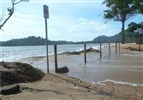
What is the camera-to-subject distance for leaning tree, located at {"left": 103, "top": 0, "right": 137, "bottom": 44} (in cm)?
5478

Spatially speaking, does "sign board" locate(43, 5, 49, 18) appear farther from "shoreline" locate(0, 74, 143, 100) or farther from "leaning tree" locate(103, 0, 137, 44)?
"leaning tree" locate(103, 0, 137, 44)

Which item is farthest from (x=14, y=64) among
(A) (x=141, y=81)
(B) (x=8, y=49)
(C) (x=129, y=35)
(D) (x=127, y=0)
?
(C) (x=129, y=35)

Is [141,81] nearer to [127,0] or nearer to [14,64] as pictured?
[14,64]

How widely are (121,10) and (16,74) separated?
47.4 metres

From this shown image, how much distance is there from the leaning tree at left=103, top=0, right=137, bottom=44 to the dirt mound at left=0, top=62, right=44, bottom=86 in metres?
45.3

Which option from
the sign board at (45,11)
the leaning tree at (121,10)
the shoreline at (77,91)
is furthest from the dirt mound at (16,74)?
the leaning tree at (121,10)

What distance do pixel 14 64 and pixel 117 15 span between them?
47.2 m

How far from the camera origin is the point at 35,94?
24.8 feet

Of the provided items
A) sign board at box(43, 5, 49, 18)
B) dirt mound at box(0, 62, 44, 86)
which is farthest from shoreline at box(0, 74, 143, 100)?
sign board at box(43, 5, 49, 18)

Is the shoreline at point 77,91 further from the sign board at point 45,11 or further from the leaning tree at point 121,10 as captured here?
the leaning tree at point 121,10

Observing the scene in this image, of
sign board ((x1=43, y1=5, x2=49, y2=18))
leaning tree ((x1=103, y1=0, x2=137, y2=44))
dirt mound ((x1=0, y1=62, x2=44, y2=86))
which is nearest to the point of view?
dirt mound ((x1=0, y1=62, x2=44, y2=86))

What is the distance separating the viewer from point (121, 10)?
55.2 m

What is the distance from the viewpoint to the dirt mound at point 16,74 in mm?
8998

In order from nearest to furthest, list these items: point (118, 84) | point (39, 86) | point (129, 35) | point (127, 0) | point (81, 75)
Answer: point (39, 86)
point (118, 84)
point (81, 75)
point (127, 0)
point (129, 35)
